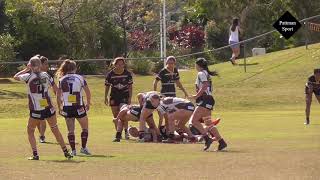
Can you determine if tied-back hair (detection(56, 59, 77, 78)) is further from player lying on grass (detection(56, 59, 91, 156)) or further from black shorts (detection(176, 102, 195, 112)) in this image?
black shorts (detection(176, 102, 195, 112))

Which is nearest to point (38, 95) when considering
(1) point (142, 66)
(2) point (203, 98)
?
(2) point (203, 98)

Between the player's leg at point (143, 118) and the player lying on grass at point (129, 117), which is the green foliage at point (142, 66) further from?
the player's leg at point (143, 118)

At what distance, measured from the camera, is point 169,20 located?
226ft

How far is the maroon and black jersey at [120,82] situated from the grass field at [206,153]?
106 cm

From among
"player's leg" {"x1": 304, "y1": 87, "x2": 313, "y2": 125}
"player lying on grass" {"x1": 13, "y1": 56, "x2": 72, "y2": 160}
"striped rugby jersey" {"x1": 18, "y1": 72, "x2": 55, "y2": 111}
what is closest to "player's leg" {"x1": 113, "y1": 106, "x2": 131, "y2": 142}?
"player lying on grass" {"x1": 13, "y1": 56, "x2": 72, "y2": 160}

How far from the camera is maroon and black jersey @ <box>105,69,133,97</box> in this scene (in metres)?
18.8

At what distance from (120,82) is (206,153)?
15.3ft

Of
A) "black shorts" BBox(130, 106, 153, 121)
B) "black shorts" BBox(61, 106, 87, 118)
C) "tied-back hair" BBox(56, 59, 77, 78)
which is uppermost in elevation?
"tied-back hair" BBox(56, 59, 77, 78)

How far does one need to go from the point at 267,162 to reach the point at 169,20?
186ft

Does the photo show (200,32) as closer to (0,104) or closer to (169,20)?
(169,20)

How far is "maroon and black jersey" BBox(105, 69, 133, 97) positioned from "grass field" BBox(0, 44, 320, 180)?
1056 millimetres

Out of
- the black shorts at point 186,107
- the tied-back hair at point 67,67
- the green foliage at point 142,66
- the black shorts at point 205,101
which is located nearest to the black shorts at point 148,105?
the black shorts at point 186,107

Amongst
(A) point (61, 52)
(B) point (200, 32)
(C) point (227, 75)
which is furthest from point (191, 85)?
(B) point (200, 32)

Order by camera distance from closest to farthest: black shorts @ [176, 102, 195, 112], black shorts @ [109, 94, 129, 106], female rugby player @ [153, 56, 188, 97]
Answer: black shorts @ [176, 102, 195, 112] < black shorts @ [109, 94, 129, 106] < female rugby player @ [153, 56, 188, 97]
